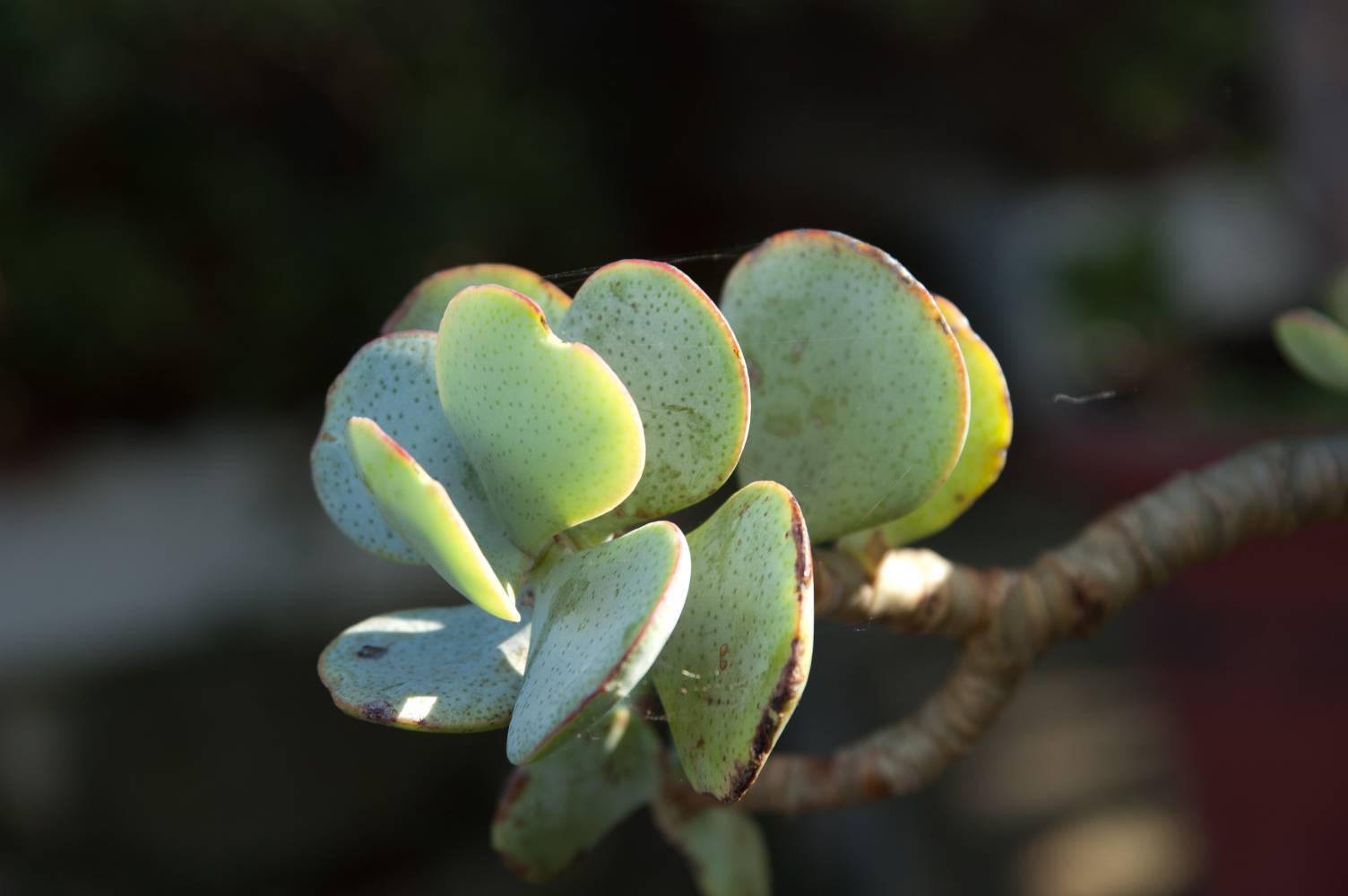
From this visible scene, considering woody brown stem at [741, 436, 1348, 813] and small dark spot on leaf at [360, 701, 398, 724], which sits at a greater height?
small dark spot on leaf at [360, 701, 398, 724]

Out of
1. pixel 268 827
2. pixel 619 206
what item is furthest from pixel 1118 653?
pixel 268 827

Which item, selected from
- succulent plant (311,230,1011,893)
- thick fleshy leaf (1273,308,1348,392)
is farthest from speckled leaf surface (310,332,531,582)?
thick fleshy leaf (1273,308,1348,392)

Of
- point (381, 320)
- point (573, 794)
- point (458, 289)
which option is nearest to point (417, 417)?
point (458, 289)

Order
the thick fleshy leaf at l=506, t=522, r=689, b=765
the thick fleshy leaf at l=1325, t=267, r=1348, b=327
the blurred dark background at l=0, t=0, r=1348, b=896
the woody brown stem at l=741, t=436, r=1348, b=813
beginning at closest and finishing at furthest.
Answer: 1. the thick fleshy leaf at l=506, t=522, r=689, b=765
2. the woody brown stem at l=741, t=436, r=1348, b=813
3. the thick fleshy leaf at l=1325, t=267, r=1348, b=327
4. the blurred dark background at l=0, t=0, r=1348, b=896

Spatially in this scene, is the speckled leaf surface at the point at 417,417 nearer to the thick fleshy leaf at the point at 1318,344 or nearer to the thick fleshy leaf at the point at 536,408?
the thick fleshy leaf at the point at 536,408

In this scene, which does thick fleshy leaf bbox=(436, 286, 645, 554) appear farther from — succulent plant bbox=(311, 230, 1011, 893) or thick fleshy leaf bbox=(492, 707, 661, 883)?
thick fleshy leaf bbox=(492, 707, 661, 883)
